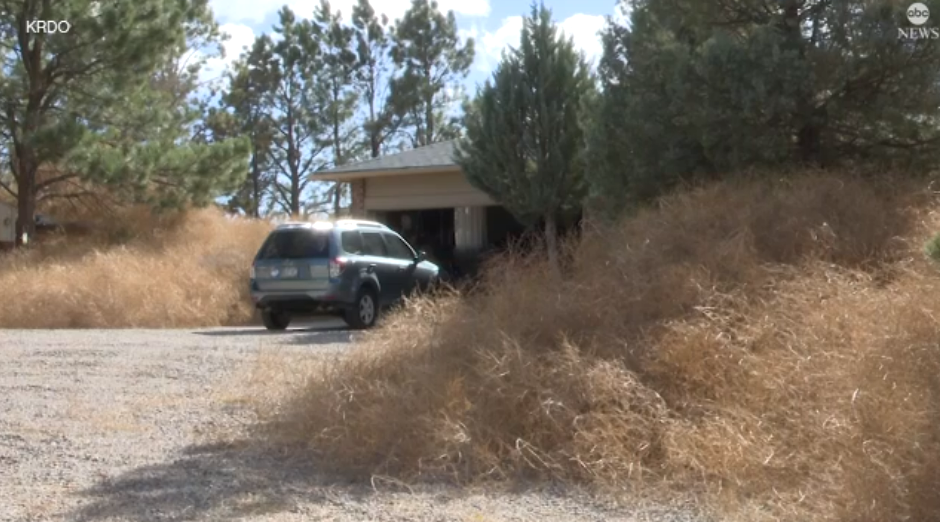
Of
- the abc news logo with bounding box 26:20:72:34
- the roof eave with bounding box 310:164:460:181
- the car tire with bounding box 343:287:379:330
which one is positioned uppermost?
the abc news logo with bounding box 26:20:72:34

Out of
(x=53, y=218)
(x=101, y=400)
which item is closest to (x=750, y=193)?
(x=101, y=400)

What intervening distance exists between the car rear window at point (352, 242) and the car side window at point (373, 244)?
0.43 feet

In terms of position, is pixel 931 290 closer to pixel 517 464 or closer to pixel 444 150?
pixel 517 464

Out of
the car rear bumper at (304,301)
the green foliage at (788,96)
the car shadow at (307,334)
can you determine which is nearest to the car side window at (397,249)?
the car shadow at (307,334)

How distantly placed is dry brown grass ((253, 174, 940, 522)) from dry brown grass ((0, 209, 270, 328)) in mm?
12165

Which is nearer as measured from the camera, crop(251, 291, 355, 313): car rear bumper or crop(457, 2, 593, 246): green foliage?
crop(251, 291, 355, 313): car rear bumper

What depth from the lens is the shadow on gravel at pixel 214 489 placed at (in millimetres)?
7410

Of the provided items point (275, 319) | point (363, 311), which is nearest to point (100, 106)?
point (275, 319)

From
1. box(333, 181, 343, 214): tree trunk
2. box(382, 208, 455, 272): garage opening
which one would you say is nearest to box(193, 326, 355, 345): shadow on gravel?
box(382, 208, 455, 272): garage opening

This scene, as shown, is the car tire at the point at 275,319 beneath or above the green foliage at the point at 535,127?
beneath

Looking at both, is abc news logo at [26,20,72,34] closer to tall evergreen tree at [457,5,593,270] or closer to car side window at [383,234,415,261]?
tall evergreen tree at [457,5,593,270]

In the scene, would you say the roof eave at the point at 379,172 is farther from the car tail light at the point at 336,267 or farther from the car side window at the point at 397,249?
the car tail light at the point at 336,267

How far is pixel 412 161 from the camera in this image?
2745 centimetres

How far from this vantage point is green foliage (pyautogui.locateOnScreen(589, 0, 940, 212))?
40.2 ft
